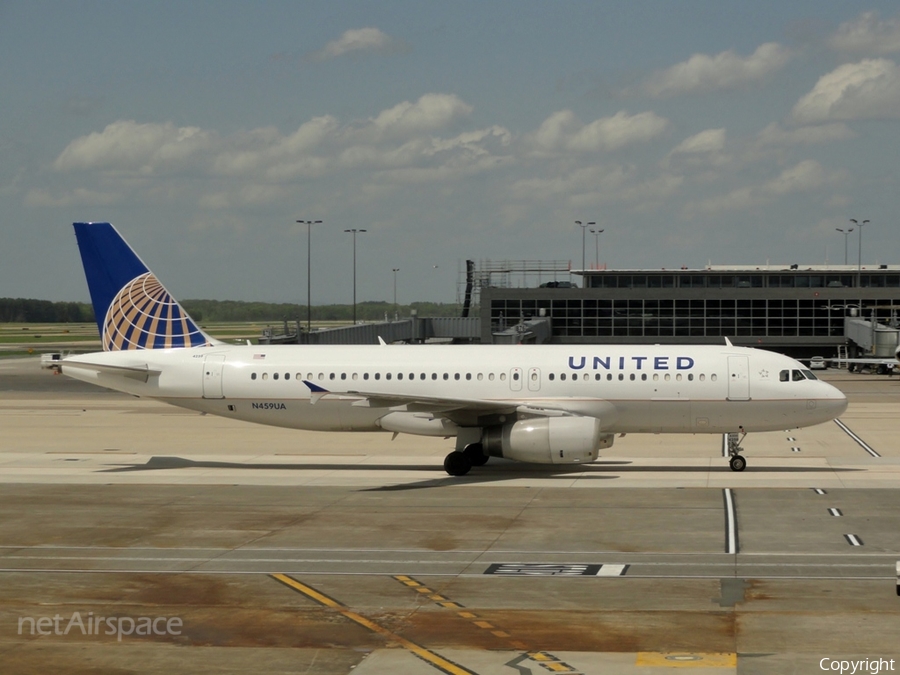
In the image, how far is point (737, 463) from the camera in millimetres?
36594

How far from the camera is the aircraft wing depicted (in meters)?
34.8

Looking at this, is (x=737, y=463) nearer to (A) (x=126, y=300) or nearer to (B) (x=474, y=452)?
(B) (x=474, y=452)

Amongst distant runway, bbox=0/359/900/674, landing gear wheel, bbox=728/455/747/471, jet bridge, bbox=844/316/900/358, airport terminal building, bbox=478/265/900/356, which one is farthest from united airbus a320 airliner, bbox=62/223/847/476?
airport terminal building, bbox=478/265/900/356

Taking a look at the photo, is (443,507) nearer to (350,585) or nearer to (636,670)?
(350,585)

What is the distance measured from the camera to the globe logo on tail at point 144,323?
40469 millimetres

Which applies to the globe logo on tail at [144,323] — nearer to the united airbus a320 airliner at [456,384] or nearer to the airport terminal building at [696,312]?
the united airbus a320 airliner at [456,384]

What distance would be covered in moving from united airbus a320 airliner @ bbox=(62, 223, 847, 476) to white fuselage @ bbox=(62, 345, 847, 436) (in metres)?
0.05

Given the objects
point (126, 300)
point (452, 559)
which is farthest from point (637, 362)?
point (126, 300)

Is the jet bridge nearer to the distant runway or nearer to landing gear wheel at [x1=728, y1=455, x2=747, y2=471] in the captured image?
the distant runway

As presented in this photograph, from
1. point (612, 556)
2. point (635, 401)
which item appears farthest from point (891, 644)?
point (635, 401)

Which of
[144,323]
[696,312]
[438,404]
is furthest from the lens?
[696,312]

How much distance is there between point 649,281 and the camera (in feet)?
416

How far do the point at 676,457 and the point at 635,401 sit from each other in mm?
5255

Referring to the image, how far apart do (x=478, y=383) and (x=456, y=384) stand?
78 centimetres
